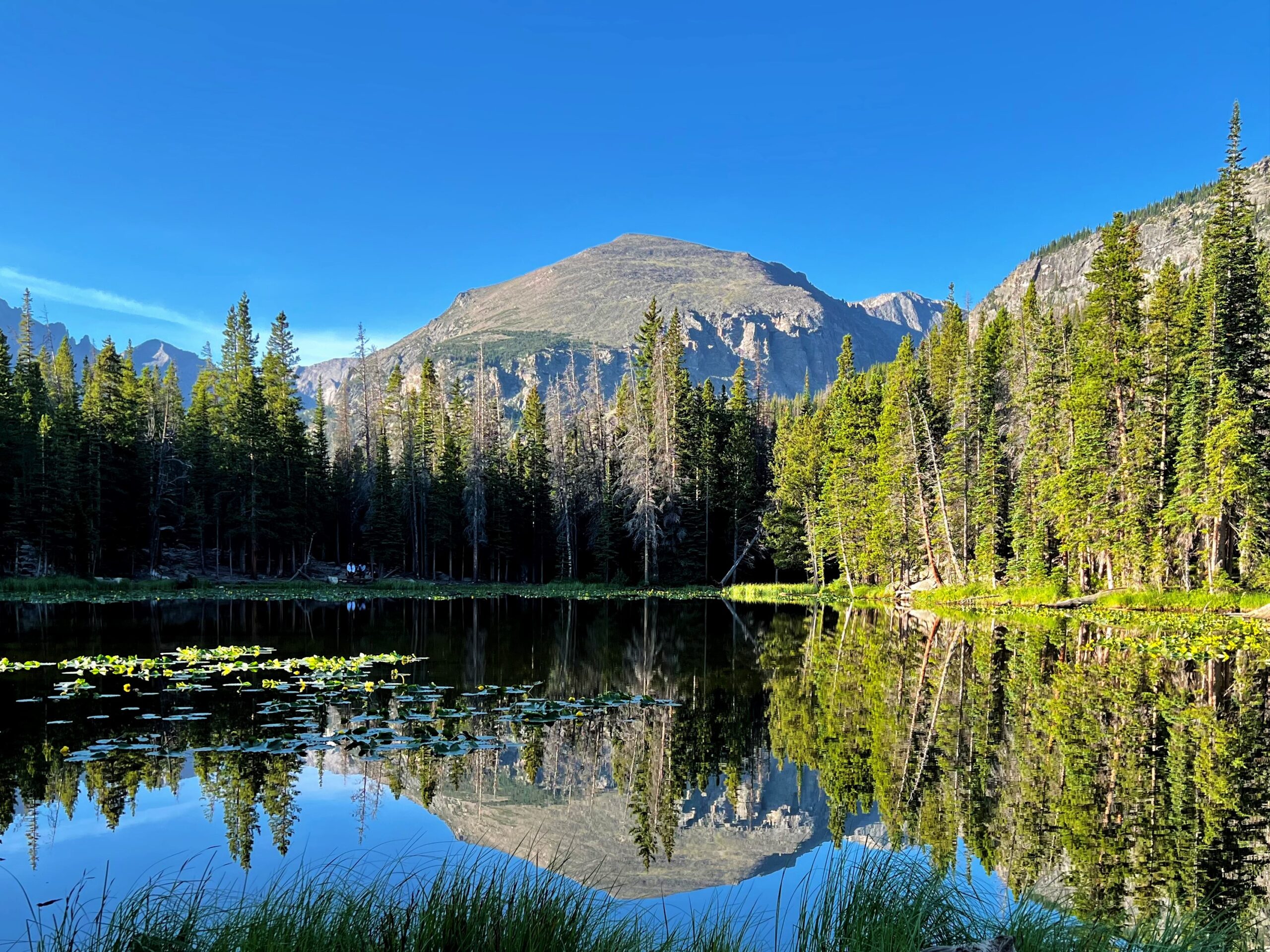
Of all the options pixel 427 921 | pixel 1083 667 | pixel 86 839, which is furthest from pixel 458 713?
pixel 1083 667

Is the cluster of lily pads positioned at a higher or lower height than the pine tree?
lower

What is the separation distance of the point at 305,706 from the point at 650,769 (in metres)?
7.00

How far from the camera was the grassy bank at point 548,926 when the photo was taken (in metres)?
4.59

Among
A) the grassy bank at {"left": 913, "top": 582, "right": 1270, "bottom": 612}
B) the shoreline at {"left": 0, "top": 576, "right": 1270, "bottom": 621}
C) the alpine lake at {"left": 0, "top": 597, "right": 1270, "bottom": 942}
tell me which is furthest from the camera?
the shoreline at {"left": 0, "top": 576, "right": 1270, "bottom": 621}

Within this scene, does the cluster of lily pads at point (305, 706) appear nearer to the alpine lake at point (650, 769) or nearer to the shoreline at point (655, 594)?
the alpine lake at point (650, 769)

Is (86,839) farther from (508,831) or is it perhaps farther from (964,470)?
(964,470)

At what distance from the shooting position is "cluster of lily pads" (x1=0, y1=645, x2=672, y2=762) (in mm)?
11469

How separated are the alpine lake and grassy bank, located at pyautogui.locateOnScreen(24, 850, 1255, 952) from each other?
903 mm

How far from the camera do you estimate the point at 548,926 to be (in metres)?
4.71

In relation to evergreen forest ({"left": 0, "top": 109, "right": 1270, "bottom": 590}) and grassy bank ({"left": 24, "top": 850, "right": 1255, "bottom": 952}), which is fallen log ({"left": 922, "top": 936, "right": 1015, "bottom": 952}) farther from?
evergreen forest ({"left": 0, "top": 109, "right": 1270, "bottom": 590})

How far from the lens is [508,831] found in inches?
332

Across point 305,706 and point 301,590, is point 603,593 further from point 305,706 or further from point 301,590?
point 305,706

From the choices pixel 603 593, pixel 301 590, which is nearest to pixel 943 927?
pixel 603 593

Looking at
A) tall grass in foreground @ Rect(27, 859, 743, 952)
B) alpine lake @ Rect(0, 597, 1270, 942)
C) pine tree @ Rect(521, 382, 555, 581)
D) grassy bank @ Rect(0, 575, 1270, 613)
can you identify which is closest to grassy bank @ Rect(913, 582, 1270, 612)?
grassy bank @ Rect(0, 575, 1270, 613)
